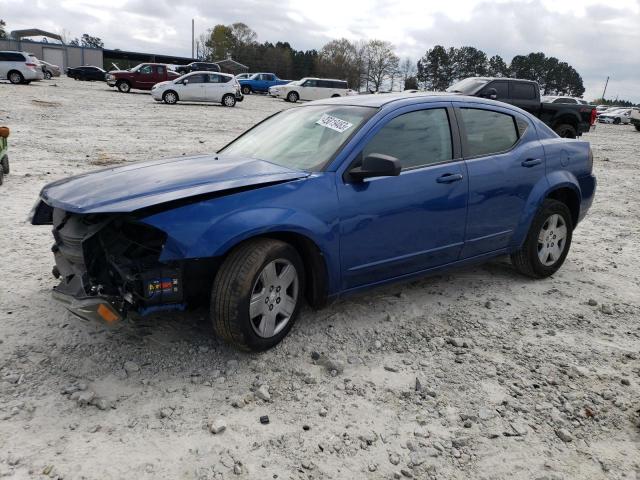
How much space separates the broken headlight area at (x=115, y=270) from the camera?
2990 mm

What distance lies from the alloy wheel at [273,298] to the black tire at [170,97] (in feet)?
77.1

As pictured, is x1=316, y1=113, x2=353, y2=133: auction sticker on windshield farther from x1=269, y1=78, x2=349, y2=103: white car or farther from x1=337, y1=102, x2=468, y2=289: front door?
x1=269, y1=78, x2=349, y2=103: white car

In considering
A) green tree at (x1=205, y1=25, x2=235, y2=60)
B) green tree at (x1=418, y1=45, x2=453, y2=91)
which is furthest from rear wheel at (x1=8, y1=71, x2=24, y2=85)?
green tree at (x1=418, y1=45, x2=453, y2=91)

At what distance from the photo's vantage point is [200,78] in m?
25.3

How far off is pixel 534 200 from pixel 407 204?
1.52m

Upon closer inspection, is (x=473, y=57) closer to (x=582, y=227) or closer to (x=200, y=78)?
(x=200, y=78)

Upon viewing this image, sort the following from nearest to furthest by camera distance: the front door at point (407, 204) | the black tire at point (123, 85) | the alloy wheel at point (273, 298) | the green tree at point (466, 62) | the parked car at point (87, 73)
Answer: the alloy wheel at point (273, 298)
the front door at point (407, 204)
the black tire at point (123, 85)
the parked car at point (87, 73)
the green tree at point (466, 62)

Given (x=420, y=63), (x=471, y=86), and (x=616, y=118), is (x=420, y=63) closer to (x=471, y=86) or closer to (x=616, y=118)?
(x=616, y=118)

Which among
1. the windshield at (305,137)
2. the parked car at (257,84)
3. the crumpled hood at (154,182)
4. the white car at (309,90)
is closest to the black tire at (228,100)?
the white car at (309,90)

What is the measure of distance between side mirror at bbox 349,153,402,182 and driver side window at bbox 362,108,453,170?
0.18m

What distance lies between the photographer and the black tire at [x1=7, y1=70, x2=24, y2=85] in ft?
96.4

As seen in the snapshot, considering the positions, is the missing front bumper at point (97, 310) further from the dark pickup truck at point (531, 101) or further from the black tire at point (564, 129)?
the black tire at point (564, 129)

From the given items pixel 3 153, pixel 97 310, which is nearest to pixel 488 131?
pixel 97 310

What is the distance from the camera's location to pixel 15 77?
29609 millimetres
